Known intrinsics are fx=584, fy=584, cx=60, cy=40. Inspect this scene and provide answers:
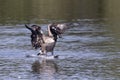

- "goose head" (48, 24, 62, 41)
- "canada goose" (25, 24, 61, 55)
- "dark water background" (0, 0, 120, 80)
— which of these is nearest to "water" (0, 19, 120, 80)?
"dark water background" (0, 0, 120, 80)

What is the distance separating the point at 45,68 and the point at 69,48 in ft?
12.2

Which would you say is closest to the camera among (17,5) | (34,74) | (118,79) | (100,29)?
(118,79)

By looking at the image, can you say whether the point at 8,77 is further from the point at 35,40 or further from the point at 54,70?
the point at 35,40

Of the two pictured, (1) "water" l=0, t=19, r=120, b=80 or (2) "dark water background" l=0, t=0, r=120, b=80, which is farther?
(2) "dark water background" l=0, t=0, r=120, b=80

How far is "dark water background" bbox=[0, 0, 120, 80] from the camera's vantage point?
627 inches

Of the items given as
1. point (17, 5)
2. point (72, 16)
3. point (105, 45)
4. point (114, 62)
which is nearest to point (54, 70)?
point (114, 62)

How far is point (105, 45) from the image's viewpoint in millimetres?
21000

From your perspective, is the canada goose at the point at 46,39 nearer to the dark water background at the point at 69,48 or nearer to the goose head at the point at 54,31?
the goose head at the point at 54,31

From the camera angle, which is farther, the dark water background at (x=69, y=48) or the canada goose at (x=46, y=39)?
the canada goose at (x=46, y=39)

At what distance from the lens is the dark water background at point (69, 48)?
52.2 feet

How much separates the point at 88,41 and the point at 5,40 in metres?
3.19

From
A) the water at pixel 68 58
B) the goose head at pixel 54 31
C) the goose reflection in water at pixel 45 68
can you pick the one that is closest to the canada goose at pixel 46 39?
the goose head at pixel 54 31

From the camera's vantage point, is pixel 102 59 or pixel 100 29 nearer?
pixel 102 59

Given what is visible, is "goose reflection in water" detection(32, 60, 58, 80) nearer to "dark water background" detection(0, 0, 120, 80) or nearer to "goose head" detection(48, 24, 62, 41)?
"dark water background" detection(0, 0, 120, 80)
